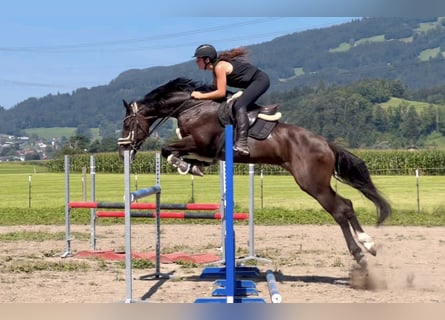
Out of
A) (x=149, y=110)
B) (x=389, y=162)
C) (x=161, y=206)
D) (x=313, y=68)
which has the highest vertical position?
(x=313, y=68)

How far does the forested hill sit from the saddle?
76765 millimetres

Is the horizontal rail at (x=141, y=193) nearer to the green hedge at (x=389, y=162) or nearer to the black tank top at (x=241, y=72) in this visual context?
the black tank top at (x=241, y=72)

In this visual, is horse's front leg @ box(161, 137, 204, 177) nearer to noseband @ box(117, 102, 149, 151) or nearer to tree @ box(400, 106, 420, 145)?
noseband @ box(117, 102, 149, 151)

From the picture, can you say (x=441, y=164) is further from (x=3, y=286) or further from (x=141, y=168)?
(x=3, y=286)

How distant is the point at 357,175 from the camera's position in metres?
6.54

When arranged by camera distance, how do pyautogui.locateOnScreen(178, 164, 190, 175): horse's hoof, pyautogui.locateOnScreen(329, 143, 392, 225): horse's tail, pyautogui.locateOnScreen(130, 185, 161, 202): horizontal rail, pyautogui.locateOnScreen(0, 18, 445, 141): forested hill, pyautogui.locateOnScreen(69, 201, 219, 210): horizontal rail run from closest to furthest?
pyautogui.locateOnScreen(130, 185, 161, 202): horizontal rail, pyautogui.locateOnScreen(178, 164, 190, 175): horse's hoof, pyautogui.locateOnScreen(329, 143, 392, 225): horse's tail, pyautogui.locateOnScreen(69, 201, 219, 210): horizontal rail, pyautogui.locateOnScreen(0, 18, 445, 141): forested hill

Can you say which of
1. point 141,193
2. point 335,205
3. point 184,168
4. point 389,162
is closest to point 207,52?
point 184,168

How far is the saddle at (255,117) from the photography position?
622cm

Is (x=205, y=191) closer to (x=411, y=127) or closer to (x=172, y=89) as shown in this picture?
(x=172, y=89)

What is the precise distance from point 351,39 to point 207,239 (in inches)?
6866

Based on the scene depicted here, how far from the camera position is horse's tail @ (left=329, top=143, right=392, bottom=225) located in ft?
21.1

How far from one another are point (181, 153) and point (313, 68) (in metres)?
152

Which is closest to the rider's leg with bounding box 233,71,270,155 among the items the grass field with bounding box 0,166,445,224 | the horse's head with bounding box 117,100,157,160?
the horse's head with bounding box 117,100,157,160

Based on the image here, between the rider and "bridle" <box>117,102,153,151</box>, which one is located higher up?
the rider
